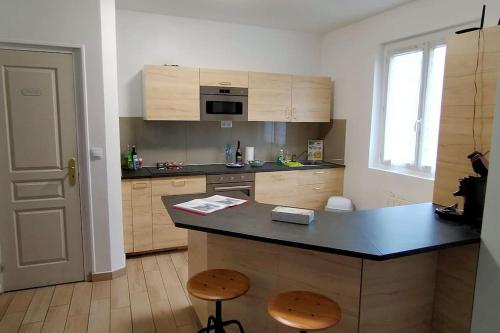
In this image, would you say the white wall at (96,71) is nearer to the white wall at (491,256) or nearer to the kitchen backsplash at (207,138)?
the kitchen backsplash at (207,138)

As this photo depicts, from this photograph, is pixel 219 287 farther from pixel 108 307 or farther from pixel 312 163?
pixel 312 163

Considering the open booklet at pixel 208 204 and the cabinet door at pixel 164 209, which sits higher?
the open booklet at pixel 208 204

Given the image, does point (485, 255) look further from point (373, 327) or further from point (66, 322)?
point (66, 322)

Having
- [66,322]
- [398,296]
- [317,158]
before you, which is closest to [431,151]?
[317,158]

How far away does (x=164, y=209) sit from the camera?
12.4ft

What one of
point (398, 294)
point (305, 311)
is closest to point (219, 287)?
point (305, 311)

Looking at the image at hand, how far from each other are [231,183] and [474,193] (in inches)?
99.4

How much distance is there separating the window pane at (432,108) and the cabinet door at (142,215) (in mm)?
2932

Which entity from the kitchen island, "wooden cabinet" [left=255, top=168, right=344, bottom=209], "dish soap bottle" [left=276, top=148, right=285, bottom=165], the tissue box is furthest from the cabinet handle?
the tissue box

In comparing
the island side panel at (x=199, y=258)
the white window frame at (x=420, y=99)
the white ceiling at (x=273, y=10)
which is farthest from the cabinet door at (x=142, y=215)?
the white window frame at (x=420, y=99)

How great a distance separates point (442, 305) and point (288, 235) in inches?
43.3

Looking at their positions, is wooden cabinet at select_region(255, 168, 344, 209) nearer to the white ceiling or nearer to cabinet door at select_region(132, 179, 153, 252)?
cabinet door at select_region(132, 179, 153, 252)

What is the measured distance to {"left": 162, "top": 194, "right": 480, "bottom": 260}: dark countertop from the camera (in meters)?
1.66

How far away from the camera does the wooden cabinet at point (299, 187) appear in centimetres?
423
